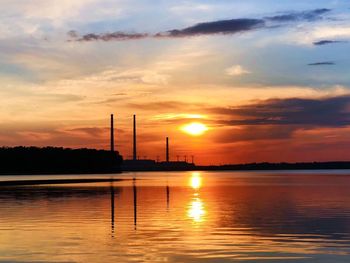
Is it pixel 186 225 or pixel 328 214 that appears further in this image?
pixel 328 214

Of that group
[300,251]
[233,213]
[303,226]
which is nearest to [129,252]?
[300,251]

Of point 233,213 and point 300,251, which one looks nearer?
point 300,251

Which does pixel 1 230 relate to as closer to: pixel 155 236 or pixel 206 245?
pixel 155 236

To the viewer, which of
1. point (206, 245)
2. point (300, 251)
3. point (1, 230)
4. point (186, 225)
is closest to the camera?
point (300, 251)

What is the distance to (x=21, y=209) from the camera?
46.2 metres

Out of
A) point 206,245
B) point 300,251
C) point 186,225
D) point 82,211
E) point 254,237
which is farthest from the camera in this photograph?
point 82,211

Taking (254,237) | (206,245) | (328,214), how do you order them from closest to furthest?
1. (206,245)
2. (254,237)
3. (328,214)

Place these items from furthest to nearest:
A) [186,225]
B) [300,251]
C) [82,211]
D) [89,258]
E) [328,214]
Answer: [82,211] < [328,214] < [186,225] < [300,251] < [89,258]

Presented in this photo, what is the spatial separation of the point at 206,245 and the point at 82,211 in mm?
19630

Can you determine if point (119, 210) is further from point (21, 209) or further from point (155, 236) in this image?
point (155, 236)

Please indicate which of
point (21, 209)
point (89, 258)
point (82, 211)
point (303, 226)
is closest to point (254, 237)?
point (303, 226)

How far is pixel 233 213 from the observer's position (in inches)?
1672

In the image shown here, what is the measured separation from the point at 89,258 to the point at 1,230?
35.6 feet

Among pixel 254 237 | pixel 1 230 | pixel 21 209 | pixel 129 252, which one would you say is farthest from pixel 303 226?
pixel 21 209
